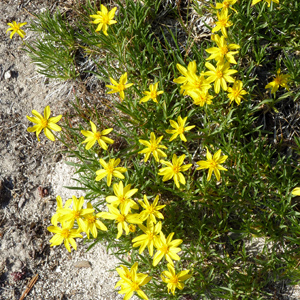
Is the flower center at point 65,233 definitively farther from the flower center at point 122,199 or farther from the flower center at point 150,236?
the flower center at point 150,236

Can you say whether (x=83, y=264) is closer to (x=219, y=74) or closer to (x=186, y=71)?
(x=186, y=71)

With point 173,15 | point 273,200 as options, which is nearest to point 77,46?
point 173,15

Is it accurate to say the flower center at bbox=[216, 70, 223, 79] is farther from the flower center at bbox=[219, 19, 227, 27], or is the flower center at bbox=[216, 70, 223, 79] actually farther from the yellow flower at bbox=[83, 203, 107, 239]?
the yellow flower at bbox=[83, 203, 107, 239]

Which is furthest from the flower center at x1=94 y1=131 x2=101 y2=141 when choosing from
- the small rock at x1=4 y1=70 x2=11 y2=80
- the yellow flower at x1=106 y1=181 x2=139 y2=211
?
the small rock at x1=4 y1=70 x2=11 y2=80

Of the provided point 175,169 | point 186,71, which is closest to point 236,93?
point 186,71

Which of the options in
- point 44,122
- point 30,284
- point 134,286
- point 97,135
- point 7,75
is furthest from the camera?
point 7,75

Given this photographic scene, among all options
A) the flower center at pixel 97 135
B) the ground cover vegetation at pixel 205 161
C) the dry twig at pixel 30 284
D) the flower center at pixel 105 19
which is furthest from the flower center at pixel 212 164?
the dry twig at pixel 30 284
